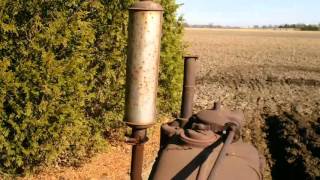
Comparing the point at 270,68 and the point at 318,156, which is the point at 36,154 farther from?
the point at 270,68

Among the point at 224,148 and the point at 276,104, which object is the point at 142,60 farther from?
the point at 276,104

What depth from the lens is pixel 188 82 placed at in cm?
403

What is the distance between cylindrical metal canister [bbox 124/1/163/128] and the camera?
3.06m

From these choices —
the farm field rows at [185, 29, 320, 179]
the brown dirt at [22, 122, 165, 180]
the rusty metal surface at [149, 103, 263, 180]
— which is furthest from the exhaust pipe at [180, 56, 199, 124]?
the farm field rows at [185, 29, 320, 179]

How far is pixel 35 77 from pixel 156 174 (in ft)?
10.7

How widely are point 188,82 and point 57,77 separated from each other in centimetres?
→ 281

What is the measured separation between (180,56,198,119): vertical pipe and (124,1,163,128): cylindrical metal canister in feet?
2.91

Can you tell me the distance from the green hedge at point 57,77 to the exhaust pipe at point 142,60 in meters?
3.15

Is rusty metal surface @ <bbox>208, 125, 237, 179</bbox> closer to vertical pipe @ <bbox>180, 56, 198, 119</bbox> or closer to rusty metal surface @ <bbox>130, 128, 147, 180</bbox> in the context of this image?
rusty metal surface @ <bbox>130, 128, 147, 180</bbox>

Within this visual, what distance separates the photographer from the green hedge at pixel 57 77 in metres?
5.93

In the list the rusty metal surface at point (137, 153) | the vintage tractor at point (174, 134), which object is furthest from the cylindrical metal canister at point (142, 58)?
the rusty metal surface at point (137, 153)

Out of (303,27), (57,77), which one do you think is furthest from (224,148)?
(303,27)

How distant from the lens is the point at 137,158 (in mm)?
3346

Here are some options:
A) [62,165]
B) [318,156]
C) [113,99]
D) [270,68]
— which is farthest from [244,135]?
[270,68]
